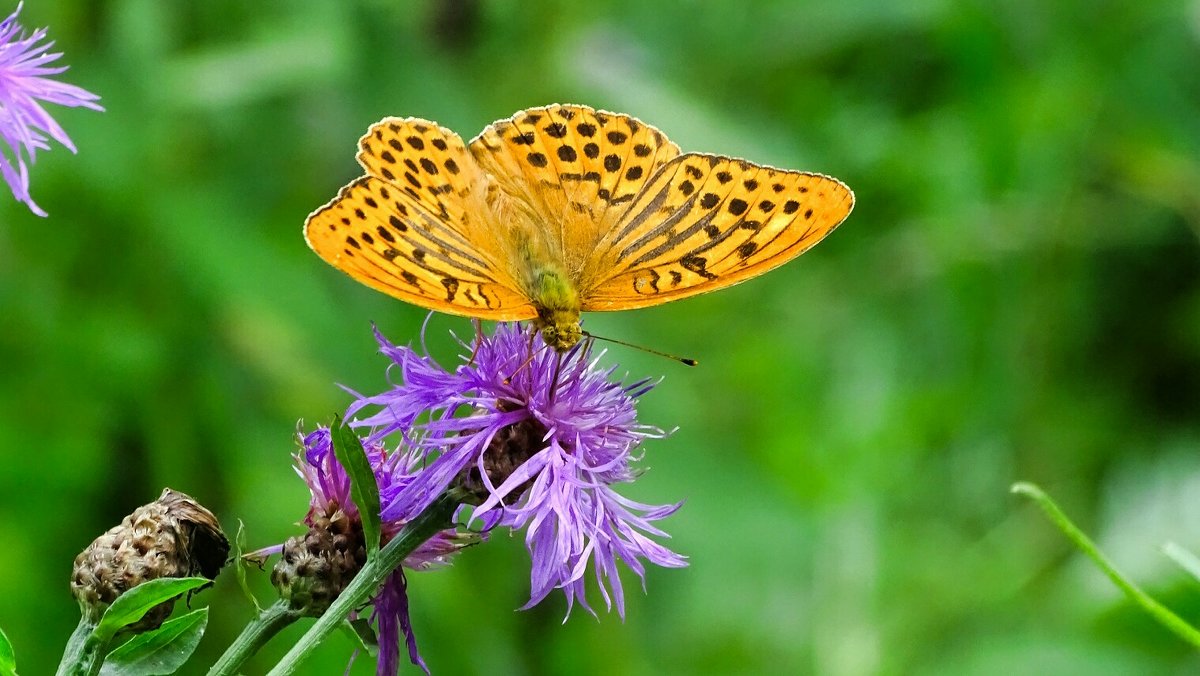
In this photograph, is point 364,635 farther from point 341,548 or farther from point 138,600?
point 138,600

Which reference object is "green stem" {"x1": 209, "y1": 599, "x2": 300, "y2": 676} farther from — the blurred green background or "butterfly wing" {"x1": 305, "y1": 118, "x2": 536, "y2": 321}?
the blurred green background

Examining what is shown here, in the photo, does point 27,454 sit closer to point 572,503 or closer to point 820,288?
point 572,503

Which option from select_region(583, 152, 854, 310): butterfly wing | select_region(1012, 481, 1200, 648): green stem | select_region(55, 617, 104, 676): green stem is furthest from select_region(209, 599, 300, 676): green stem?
select_region(1012, 481, 1200, 648): green stem

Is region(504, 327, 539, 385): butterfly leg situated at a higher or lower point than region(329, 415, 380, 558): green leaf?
higher

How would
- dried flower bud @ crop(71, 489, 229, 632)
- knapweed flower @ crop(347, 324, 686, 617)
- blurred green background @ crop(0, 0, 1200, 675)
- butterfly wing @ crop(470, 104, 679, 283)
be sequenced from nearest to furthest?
dried flower bud @ crop(71, 489, 229, 632) < knapweed flower @ crop(347, 324, 686, 617) < butterfly wing @ crop(470, 104, 679, 283) < blurred green background @ crop(0, 0, 1200, 675)

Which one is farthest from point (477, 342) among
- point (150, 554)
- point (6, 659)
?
point (6, 659)

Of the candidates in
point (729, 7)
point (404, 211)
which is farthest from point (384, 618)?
point (729, 7)
